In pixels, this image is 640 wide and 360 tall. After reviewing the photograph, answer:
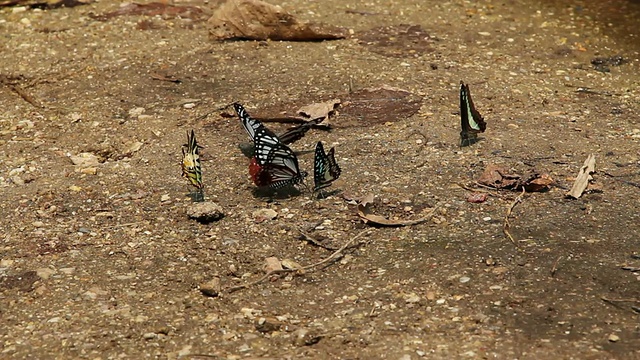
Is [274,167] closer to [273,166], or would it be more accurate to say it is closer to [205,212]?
[273,166]

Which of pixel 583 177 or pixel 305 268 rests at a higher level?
pixel 583 177

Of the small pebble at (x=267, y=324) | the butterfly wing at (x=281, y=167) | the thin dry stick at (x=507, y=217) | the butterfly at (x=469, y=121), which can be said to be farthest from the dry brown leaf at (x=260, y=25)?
the small pebble at (x=267, y=324)

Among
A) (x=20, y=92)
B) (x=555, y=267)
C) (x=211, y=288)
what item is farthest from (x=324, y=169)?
(x=20, y=92)

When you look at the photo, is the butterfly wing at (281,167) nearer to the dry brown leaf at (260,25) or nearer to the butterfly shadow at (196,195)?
the butterfly shadow at (196,195)

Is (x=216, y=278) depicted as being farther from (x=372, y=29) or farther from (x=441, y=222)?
(x=372, y=29)

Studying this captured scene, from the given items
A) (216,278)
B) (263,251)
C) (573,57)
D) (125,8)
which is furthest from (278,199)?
(125,8)

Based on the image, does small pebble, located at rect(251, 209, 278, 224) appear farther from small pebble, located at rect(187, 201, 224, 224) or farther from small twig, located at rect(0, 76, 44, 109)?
small twig, located at rect(0, 76, 44, 109)

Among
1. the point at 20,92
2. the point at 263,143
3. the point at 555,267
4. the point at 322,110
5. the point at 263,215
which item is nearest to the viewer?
the point at 555,267

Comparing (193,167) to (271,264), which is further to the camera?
(193,167)
